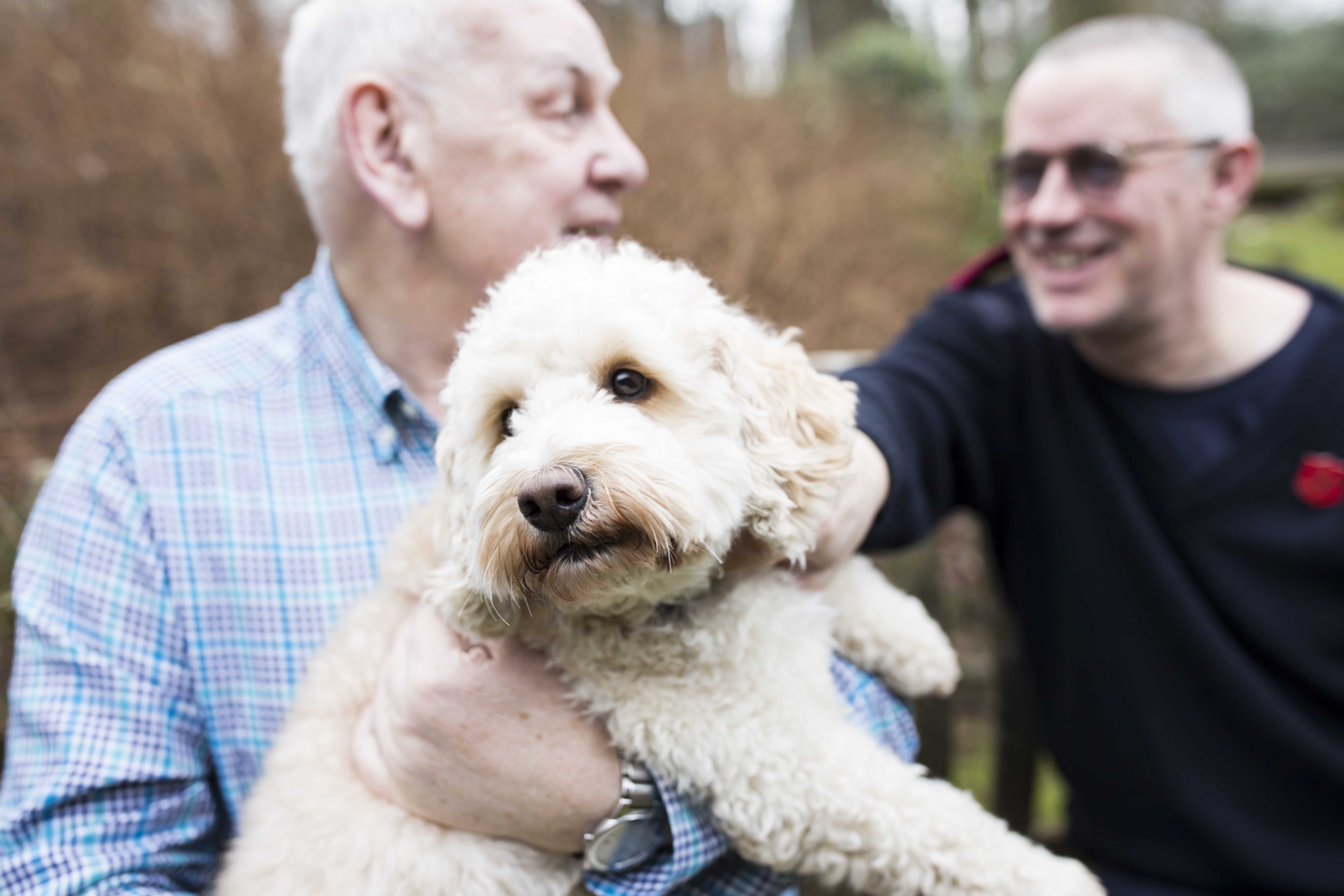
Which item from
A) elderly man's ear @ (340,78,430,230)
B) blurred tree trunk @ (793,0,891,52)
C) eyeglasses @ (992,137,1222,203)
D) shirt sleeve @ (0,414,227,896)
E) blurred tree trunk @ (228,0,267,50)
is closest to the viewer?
shirt sleeve @ (0,414,227,896)

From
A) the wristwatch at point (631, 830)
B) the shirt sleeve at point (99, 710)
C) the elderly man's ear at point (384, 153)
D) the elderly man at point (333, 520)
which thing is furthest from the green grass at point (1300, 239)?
the shirt sleeve at point (99, 710)

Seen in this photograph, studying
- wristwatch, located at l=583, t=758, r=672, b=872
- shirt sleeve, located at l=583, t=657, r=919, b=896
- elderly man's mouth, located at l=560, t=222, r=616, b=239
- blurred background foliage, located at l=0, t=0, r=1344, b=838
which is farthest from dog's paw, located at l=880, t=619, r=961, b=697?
elderly man's mouth, located at l=560, t=222, r=616, b=239

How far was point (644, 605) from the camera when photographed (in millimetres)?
1650

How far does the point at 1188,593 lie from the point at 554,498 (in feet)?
6.52

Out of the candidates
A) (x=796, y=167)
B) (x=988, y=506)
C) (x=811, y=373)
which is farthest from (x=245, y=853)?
(x=796, y=167)

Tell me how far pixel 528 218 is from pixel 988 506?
1702 mm

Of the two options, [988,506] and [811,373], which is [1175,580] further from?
[811,373]

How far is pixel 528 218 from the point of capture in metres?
2.03

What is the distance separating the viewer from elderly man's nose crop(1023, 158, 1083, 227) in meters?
2.73

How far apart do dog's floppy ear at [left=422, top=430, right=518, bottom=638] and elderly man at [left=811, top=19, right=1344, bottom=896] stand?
1.02 meters

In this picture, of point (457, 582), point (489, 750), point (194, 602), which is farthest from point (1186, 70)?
point (194, 602)

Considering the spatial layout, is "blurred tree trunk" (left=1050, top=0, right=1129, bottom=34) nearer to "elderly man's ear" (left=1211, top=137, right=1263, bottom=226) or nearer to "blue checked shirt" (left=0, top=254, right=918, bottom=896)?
"elderly man's ear" (left=1211, top=137, right=1263, bottom=226)

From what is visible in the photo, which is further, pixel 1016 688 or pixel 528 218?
pixel 1016 688

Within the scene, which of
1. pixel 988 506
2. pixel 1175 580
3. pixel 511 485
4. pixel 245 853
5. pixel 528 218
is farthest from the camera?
pixel 988 506
